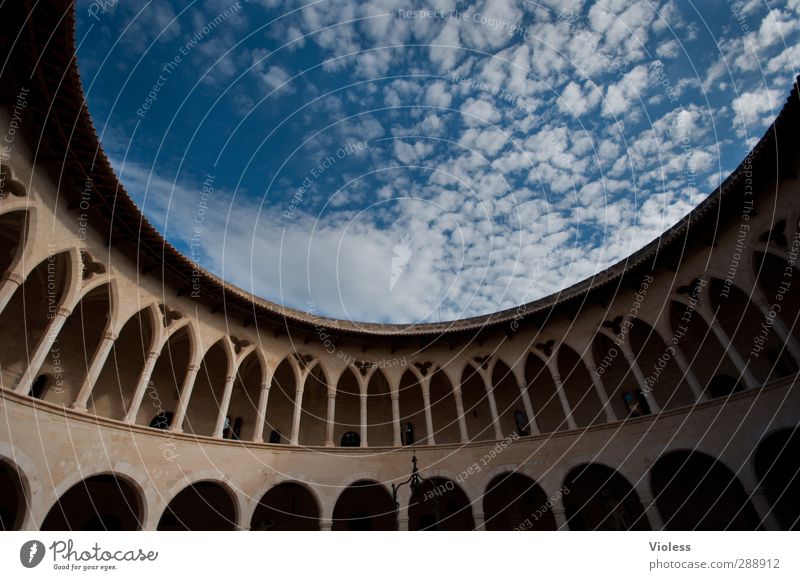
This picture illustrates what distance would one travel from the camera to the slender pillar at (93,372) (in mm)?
12461

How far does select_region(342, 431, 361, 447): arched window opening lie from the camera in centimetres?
2208

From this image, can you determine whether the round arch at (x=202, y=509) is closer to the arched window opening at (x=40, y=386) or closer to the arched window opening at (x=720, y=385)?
the arched window opening at (x=40, y=386)

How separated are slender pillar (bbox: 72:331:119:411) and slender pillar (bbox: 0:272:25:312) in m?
3.40

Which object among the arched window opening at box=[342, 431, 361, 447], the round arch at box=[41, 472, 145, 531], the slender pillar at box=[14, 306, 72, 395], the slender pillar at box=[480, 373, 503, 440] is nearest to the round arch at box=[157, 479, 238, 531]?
the round arch at box=[41, 472, 145, 531]

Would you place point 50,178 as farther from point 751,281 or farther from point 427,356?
point 751,281

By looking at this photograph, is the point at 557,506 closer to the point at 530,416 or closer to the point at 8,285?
the point at 530,416

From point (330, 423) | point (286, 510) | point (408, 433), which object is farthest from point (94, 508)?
point (408, 433)

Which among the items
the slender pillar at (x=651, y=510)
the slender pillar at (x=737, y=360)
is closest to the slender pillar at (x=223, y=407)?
the slender pillar at (x=651, y=510)

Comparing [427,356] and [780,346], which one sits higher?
[427,356]

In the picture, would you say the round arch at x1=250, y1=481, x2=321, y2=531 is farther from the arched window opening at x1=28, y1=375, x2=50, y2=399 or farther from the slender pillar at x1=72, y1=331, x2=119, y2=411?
the arched window opening at x1=28, y1=375, x2=50, y2=399

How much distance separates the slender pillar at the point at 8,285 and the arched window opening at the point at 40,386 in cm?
630

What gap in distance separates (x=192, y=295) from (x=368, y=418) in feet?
37.8
